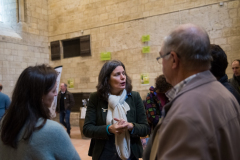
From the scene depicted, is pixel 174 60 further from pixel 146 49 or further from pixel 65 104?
pixel 146 49

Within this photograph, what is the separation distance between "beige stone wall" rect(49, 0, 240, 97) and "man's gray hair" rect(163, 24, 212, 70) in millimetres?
5410

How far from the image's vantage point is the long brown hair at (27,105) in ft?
3.25

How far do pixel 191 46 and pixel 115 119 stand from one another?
0.92 meters

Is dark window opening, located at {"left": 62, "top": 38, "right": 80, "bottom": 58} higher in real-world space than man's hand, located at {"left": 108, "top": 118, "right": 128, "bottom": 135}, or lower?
higher

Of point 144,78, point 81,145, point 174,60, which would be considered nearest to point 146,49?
point 144,78

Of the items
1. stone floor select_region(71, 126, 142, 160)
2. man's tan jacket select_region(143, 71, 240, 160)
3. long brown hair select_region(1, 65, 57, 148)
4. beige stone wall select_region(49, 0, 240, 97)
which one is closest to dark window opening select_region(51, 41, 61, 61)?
beige stone wall select_region(49, 0, 240, 97)

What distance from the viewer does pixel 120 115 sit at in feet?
5.56

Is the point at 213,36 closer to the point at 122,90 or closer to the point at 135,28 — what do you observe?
Answer: the point at 135,28

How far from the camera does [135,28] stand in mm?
6906

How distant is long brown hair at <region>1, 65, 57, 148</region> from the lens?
0.99 meters

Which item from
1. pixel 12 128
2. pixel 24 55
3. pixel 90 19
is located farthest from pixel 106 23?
pixel 12 128

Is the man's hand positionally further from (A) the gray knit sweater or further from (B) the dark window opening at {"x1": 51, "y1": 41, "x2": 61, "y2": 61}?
(B) the dark window opening at {"x1": 51, "y1": 41, "x2": 61, "y2": 61}

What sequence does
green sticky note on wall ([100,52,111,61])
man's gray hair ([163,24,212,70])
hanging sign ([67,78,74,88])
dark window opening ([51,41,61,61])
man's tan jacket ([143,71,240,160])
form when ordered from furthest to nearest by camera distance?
dark window opening ([51,41,61,61]), hanging sign ([67,78,74,88]), green sticky note on wall ([100,52,111,61]), man's gray hair ([163,24,212,70]), man's tan jacket ([143,71,240,160])

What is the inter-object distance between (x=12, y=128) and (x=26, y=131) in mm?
93
